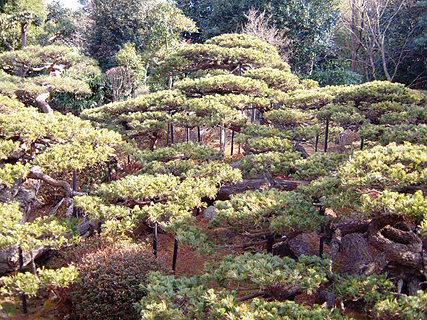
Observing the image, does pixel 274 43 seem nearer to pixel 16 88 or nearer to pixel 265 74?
pixel 265 74

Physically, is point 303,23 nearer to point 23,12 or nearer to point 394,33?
point 394,33

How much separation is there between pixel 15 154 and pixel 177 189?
279 centimetres

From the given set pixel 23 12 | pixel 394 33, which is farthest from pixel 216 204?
pixel 394 33

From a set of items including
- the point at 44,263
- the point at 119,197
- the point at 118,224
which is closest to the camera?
the point at 118,224

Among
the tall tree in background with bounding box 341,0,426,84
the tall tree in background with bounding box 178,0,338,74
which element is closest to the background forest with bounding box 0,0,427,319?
the tall tree in background with bounding box 178,0,338,74

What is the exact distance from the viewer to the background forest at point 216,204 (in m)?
3.78

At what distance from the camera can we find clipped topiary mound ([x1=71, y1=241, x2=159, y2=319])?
469cm

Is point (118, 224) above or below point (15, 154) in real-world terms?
below

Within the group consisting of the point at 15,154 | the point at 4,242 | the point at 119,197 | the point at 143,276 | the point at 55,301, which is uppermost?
the point at 15,154

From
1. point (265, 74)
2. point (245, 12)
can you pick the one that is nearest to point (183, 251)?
point (265, 74)

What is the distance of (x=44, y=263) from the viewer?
676 centimetres

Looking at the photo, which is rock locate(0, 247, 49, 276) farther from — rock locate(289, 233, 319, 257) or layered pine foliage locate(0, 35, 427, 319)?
rock locate(289, 233, 319, 257)

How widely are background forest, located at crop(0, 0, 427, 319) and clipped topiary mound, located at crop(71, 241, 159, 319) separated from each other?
20mm

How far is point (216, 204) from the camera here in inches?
189
